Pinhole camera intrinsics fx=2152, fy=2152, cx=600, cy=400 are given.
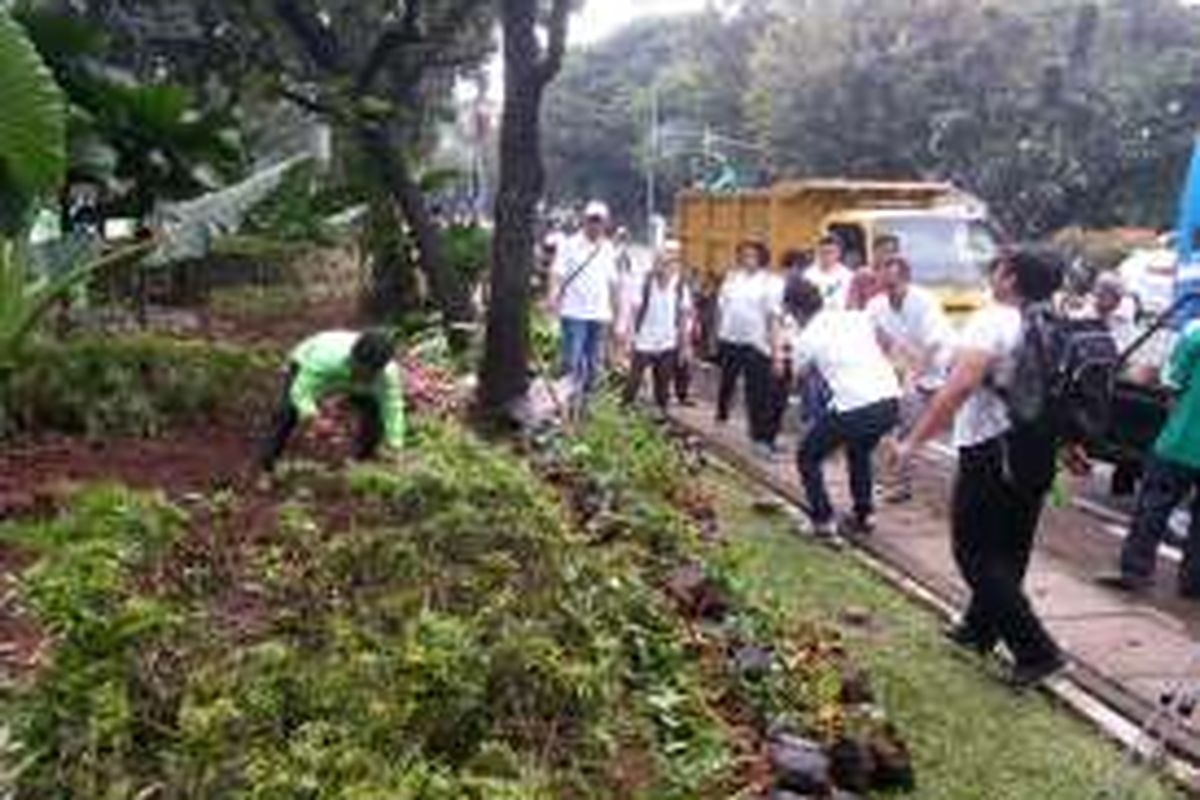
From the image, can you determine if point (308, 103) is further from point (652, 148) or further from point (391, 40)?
point (652, 148)

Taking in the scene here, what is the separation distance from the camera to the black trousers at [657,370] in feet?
55.4

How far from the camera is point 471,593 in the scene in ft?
21.6

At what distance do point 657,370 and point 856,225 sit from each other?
3349mm

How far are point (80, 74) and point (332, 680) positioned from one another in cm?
746

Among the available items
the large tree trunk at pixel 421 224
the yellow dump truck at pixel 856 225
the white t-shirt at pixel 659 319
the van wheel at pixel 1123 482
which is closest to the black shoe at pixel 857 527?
the van wheel at pixel 1123 482

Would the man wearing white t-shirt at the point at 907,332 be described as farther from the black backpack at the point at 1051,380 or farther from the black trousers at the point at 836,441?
the black backpack at the point at 1051,380

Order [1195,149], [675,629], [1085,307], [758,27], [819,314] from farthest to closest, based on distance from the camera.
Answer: [758,27], [1195,149], [1085,307], [819,314], [675,629]

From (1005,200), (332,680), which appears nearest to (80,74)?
(332,680)

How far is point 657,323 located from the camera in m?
16.8

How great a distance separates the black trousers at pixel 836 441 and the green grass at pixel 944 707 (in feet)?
2.44

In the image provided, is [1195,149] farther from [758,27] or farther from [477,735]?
[758,27]

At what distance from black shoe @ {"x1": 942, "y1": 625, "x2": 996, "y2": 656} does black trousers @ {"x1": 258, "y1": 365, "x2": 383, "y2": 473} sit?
2670mm

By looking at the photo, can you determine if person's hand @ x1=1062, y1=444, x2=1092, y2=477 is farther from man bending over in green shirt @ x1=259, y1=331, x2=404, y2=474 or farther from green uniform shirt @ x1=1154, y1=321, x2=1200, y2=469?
man bending over in green shirt @ x1=259, y1=331, x2=404, y2=474

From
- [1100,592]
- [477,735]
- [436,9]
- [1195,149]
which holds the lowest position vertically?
[1100,592]
